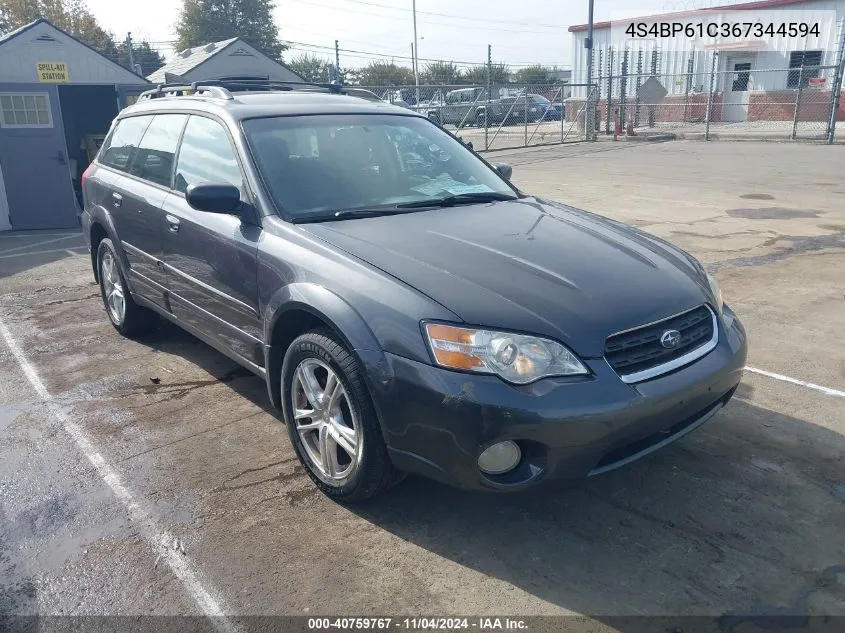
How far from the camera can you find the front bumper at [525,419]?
8.46 ft

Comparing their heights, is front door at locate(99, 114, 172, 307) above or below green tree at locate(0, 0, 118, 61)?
below

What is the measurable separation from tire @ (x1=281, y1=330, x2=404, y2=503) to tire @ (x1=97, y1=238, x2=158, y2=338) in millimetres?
2526

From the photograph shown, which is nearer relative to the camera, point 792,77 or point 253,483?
point 253,483

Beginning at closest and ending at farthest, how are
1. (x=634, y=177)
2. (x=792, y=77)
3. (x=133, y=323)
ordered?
1. (x=133, y=323)
2. (x=634, y=177)
3. (x=792, y=77)

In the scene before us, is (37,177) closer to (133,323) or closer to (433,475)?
(133,323)

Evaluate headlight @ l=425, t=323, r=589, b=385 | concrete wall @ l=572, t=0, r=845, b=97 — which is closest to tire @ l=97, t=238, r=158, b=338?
headlight @ l=425, t=323, r=589, b=385

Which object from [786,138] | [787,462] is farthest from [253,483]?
[786,138]

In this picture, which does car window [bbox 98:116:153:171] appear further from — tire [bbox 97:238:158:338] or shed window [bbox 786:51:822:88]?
shed window [bbox 786:51:822:88]

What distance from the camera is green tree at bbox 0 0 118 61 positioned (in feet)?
144

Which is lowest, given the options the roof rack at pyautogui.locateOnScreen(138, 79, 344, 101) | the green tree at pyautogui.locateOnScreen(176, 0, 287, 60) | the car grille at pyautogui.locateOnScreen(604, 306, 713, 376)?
the car grille at pyautogui.locateOnScreen(604, 306, 713, 376)

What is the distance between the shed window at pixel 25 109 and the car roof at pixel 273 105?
25.3 feet

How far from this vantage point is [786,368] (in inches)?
181

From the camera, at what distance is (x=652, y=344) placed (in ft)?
9.45

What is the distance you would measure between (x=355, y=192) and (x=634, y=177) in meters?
11.8
